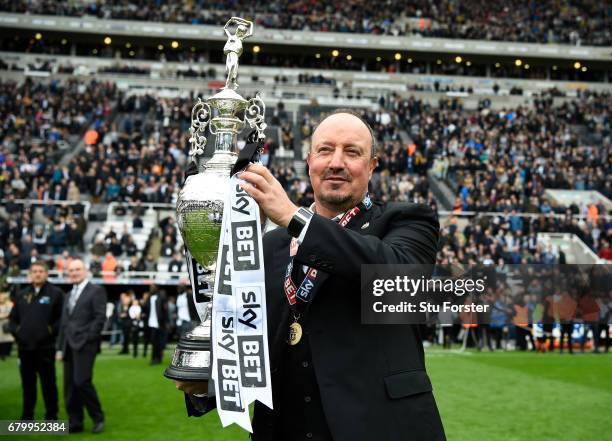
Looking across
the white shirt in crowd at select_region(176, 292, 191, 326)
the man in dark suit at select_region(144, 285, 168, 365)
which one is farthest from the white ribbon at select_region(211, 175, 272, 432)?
the white shirt in crowd at select_region(176, 292, 191, 326)

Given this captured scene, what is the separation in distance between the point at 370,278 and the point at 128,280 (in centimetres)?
2000

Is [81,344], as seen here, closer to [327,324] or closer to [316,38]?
[327,324]

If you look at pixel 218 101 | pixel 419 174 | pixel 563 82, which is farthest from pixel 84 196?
pixel 563 82

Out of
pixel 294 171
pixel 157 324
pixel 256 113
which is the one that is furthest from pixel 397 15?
pixel 256 113

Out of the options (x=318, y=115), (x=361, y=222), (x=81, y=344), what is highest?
(x=318, y=115)

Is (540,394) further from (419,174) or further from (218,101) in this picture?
(419,174)

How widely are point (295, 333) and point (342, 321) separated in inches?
8.3

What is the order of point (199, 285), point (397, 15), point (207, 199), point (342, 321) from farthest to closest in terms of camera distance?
point (397, 15) < point (199, 285) < point (207, 199) < point (342, 321)

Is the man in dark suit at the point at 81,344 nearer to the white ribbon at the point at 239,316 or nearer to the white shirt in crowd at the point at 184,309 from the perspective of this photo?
the white ribbon at the point at 239,316

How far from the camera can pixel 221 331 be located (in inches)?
97.6

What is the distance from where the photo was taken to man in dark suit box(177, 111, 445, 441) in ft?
7.09

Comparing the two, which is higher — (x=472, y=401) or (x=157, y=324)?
(x=157, y=324)

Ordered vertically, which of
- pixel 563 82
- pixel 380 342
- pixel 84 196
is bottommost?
pixel 380 342

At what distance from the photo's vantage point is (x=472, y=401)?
10492mm
